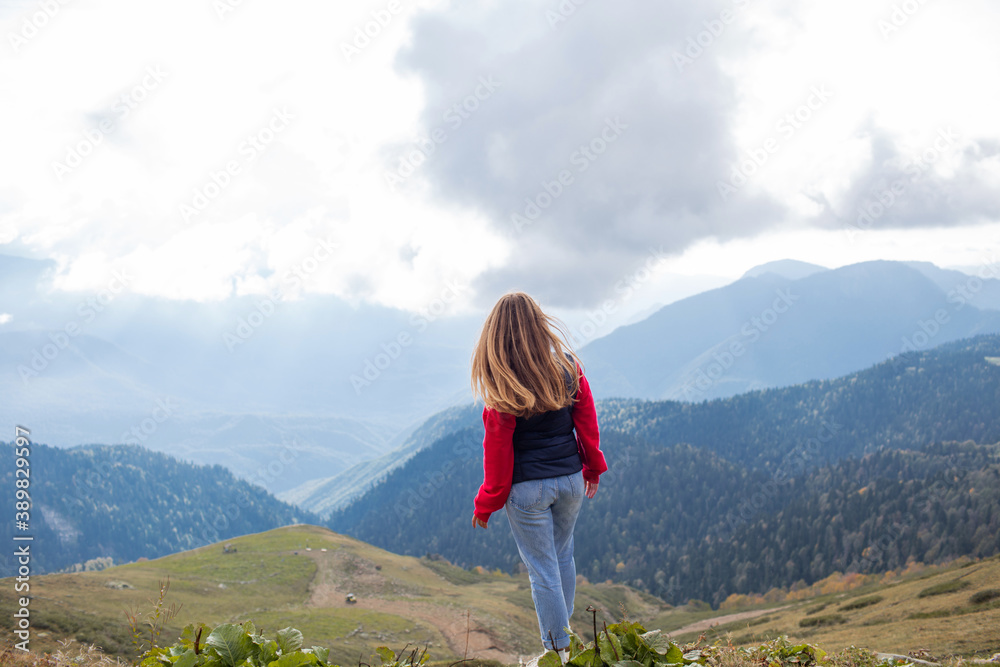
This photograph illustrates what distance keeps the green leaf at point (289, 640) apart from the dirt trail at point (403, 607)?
37.5m

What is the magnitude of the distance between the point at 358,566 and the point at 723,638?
4311 inches

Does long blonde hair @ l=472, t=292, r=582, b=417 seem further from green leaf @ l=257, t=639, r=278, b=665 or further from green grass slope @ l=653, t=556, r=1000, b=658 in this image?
green grass slope @ l=653, t=556, r=1000, b=658

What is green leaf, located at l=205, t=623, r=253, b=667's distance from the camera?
5.62 meters

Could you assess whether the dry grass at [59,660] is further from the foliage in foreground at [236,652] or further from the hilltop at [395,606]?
the hilltop at [395,606]

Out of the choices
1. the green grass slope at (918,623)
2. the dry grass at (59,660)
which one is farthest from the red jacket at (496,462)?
the dry grass at (59,660)

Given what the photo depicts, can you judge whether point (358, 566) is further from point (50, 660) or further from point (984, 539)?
point (984, 539)

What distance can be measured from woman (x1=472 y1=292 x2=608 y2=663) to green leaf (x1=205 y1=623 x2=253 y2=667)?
2839mm

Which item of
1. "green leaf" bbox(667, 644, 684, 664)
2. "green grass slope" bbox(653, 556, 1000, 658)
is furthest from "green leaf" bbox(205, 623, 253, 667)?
"green grass slope" bbox(653, 556, 1000, 658)

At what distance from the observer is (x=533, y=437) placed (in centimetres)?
747

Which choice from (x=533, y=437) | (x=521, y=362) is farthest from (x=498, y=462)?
(x=521, y=362)

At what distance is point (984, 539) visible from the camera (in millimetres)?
131625

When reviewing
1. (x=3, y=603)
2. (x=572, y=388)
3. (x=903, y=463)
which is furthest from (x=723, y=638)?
(x=903, y=463)

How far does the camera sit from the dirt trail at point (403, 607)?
53.8 m

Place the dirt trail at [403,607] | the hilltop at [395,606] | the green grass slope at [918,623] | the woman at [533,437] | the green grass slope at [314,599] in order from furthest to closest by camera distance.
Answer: the dirt trail at [403,607] < the green grass slope at [314,599] < the hilltop at [395,606] < the green grass slope at [918,623] < the woman at [533,437]
